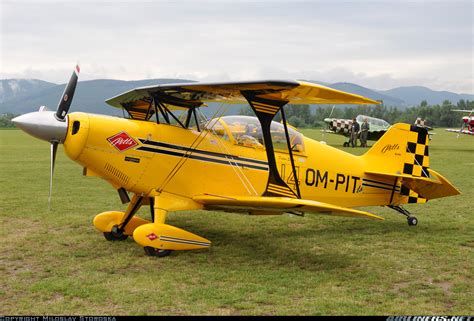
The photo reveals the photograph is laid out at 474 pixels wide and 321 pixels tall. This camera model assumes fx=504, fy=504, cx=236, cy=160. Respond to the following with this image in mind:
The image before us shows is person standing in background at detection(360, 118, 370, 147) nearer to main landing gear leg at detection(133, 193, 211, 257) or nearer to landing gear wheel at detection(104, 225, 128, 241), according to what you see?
landing gear wheel at detection(104, 225, 128, 241)

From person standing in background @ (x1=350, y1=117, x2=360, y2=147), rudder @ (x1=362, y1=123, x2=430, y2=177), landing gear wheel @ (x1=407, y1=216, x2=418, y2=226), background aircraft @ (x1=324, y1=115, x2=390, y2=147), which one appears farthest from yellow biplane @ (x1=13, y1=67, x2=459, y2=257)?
background aircraft @ (x1=324, y1=115, x2=390, y2=147)

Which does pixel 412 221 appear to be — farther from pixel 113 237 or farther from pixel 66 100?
pixel 66 100

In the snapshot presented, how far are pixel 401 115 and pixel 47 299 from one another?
106119 millimetres

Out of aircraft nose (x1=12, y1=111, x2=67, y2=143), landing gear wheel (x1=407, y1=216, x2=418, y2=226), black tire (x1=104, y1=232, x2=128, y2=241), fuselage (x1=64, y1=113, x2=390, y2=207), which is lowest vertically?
black tire (x1=104, y1=232, x2=128, y2=241)

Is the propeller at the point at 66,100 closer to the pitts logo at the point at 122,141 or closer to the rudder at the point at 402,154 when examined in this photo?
the pitts logo at the point at 122,141

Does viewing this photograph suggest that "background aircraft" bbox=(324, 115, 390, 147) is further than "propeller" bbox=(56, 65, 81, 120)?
Yes

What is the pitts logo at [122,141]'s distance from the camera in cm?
650

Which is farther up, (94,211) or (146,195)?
(146,195)

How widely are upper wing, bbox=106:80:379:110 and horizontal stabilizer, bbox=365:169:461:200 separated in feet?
7.89

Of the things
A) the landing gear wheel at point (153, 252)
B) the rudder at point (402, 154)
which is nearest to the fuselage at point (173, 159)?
the landing gear wheel at point (153, 252)

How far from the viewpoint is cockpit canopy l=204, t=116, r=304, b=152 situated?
7.12 m

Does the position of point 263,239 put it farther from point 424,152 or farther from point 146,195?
point 424,152

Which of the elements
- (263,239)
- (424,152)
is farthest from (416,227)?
(263,239)

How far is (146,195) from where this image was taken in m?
6.88
